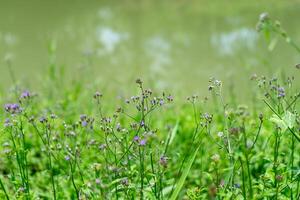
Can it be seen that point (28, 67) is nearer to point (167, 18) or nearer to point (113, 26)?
point (113, 26)

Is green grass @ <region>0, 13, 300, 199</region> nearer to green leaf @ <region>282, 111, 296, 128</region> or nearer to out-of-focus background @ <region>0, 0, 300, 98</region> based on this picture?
green leaf @ <region>282, 111, 296, 128</region>

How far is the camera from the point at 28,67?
9.06 meters

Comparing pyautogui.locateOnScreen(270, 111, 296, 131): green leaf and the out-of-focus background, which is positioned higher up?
the out-of-focus background

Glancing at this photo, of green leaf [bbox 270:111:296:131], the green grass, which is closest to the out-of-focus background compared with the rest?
the green grass

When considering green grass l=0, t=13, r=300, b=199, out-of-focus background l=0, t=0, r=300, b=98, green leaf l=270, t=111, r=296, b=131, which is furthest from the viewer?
out-of-focus background l=0, t=0, r=300, b=98

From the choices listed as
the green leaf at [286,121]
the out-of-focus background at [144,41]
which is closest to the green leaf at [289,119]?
the green leaf at [286,121]

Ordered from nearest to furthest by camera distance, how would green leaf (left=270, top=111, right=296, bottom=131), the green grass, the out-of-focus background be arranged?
1. green leaf (left=270, top=111, right=296, bottom=131)
2. the green grass
3. the out-of-focus background

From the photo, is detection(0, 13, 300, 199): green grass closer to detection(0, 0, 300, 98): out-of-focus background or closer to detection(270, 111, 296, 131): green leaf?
detection(270, 111, 296, 131): green leaf

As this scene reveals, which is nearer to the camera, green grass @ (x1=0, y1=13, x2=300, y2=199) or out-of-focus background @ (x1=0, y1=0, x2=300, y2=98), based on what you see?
green grass @ (x1=0, y1=13, x2=300, y2=199)

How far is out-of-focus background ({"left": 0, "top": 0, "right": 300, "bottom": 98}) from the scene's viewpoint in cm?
849

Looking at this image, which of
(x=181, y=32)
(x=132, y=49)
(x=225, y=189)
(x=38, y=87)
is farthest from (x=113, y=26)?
(x=225, y=189)

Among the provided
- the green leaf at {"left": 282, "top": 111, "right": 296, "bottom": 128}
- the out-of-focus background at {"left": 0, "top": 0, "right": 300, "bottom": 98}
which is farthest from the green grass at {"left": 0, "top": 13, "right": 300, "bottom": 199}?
the out-of-focus background at {"left": 0, "top": 0, "right": 300, "bottom": 98}

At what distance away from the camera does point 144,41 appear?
1119 centimetres

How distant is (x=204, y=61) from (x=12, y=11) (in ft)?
18.9
